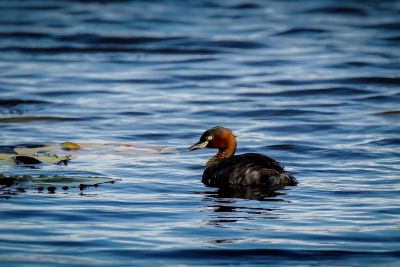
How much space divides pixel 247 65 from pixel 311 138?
7651 mm

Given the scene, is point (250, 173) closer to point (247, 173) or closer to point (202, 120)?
point (247, 173)

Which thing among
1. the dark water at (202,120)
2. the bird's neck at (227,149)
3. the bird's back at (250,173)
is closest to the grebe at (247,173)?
the bird's back at (250,173)

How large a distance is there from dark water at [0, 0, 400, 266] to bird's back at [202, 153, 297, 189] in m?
0.21

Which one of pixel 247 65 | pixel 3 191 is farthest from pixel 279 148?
pixel 247 65

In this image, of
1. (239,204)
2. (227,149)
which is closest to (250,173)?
(239,204)

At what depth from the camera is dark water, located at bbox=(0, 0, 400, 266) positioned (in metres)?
7.95

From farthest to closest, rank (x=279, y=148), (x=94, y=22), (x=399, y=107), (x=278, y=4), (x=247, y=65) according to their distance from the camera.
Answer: (x=278, y=4) < (x=94, y=22) < (x=247, y=65) < (x=399, y=107) < (x=279, y=148)

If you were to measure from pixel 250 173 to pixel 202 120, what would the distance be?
502cm

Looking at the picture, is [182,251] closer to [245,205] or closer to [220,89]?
[245,205]

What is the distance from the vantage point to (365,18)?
87.5 ft

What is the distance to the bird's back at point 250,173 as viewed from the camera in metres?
10.2

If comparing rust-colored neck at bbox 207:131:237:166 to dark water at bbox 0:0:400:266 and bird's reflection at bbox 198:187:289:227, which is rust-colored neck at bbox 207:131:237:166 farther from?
bird's reflection at bbox 198:187:289:227

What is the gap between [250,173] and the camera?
10.3 m

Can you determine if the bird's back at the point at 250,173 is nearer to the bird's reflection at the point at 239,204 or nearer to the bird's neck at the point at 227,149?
the bird's reflection at the point at 239,204
